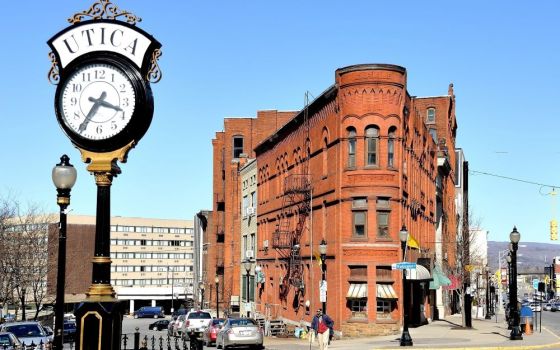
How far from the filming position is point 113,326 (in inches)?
362

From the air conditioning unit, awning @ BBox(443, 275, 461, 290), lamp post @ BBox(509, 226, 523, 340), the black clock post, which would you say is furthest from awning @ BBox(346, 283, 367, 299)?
the black clock post

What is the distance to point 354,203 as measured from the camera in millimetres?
43281

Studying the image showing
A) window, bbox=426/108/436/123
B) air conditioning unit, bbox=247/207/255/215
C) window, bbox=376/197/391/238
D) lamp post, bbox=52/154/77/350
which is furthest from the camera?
window, bbox=426/108/436/123

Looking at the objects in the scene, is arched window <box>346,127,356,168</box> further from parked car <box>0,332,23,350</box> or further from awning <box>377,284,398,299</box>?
parked car <box>0,332,23,350</box>

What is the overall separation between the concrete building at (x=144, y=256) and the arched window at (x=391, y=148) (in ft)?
349

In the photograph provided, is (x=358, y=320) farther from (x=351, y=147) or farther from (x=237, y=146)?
(x=237, y=146)

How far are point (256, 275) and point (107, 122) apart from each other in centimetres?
5854

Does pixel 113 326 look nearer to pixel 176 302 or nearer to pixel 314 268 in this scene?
pixel 314 268

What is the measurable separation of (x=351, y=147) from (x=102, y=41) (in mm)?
34179

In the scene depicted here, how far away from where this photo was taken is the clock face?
9.69 meters

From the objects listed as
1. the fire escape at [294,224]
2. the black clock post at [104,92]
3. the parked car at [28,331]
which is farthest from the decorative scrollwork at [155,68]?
the fire escape at [294,224]

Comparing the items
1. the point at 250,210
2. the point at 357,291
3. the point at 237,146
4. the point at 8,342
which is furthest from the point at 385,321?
the point at 237,146

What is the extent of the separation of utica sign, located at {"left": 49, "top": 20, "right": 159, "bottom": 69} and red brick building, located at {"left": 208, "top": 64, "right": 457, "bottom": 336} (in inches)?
1047

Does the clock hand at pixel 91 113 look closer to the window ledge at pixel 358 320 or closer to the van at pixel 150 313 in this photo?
the window ledge at pixel 358 320
